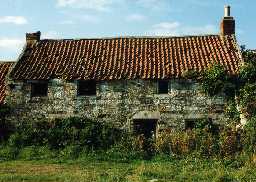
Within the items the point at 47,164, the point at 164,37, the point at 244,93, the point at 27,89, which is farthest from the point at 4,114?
the point at 244,93

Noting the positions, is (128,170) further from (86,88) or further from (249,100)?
(86,88)

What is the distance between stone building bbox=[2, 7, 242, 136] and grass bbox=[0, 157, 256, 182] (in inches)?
178

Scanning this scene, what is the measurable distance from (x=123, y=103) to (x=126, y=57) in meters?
3.13

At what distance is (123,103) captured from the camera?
2380 centimetres

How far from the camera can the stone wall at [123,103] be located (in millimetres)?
23391

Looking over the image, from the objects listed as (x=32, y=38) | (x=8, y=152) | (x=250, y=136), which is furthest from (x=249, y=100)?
(x=32, y=38)

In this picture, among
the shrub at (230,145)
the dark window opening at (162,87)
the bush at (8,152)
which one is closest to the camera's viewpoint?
the shrub at (230,145)

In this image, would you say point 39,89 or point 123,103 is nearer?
point 123,103

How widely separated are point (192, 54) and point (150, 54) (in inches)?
92.4

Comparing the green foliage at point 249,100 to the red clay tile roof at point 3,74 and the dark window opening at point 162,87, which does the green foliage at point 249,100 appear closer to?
the dark window opening at point 162,87

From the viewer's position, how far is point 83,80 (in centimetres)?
Answer: 2409

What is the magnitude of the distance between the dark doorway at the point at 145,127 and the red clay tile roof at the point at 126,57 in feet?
7.49

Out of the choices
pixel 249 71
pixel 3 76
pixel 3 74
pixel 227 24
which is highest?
pixel 227 24

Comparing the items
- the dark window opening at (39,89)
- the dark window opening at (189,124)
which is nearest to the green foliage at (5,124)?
the dark window opening at (39,89)
